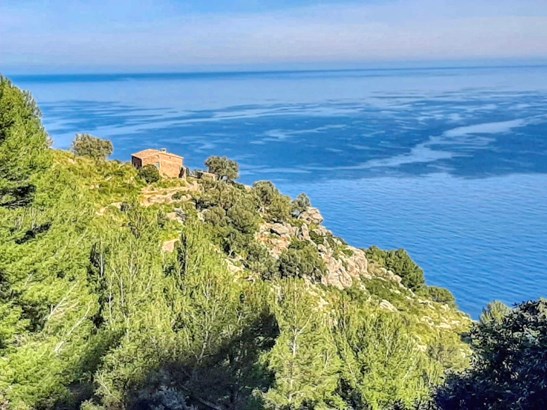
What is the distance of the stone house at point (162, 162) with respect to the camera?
39562 mm

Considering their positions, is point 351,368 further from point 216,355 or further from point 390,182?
point 390,182

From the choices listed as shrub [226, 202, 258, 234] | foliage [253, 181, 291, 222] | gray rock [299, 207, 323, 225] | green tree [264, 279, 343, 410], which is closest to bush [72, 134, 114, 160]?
foliage [253, 181, 291, 222]

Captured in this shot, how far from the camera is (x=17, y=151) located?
1104 cm

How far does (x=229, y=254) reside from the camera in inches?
1158

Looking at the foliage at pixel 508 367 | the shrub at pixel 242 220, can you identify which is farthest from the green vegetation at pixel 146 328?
the shrub at pixel 242 220

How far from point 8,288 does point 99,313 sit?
3.39 metres

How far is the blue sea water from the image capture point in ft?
177

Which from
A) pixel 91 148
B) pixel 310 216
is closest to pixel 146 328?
pixel 91 148

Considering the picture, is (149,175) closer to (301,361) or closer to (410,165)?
(301,361)

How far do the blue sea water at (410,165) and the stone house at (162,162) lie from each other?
79.6 ft

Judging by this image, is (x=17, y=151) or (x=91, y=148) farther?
(x=91, y=148)

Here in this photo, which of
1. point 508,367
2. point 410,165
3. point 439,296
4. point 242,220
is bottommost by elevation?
point 439,296

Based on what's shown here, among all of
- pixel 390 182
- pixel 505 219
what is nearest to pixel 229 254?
pixel 505 219

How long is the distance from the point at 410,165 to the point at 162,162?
50627mm
